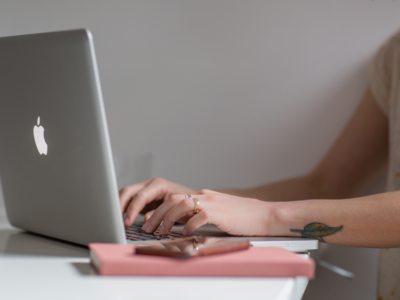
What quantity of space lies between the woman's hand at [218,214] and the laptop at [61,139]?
46 mm

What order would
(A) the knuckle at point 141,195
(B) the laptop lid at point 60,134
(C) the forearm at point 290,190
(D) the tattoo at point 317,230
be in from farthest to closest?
(C) the forearm at point 290,190
(A) the knuckle at point 141,195
(D) the tattoo at point 317,230
(B) the laptop lid at point 60,134

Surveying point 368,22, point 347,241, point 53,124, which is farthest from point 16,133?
point 368,22

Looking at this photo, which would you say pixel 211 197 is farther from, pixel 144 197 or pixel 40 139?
pixel 40 139

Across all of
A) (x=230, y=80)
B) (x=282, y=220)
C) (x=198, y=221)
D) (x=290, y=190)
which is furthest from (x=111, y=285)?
(x=230, y=80)

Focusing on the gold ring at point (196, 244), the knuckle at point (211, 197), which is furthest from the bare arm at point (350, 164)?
the gold ring at point (196, 244)

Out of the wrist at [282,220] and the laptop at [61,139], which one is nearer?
the laptop at [61,139]

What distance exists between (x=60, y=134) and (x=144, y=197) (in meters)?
0.31

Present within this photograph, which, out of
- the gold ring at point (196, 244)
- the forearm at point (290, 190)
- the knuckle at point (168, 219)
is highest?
the knuckle at point (168, 219)

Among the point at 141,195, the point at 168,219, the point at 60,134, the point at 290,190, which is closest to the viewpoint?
the point at 60,134

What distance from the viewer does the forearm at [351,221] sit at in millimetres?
704

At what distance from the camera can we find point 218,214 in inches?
25.8

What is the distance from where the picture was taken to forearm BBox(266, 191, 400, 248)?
704 millimetres

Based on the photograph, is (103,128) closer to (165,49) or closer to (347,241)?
(347,241)

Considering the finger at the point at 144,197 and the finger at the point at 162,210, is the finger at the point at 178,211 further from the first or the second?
the finger at the point at 144,197
